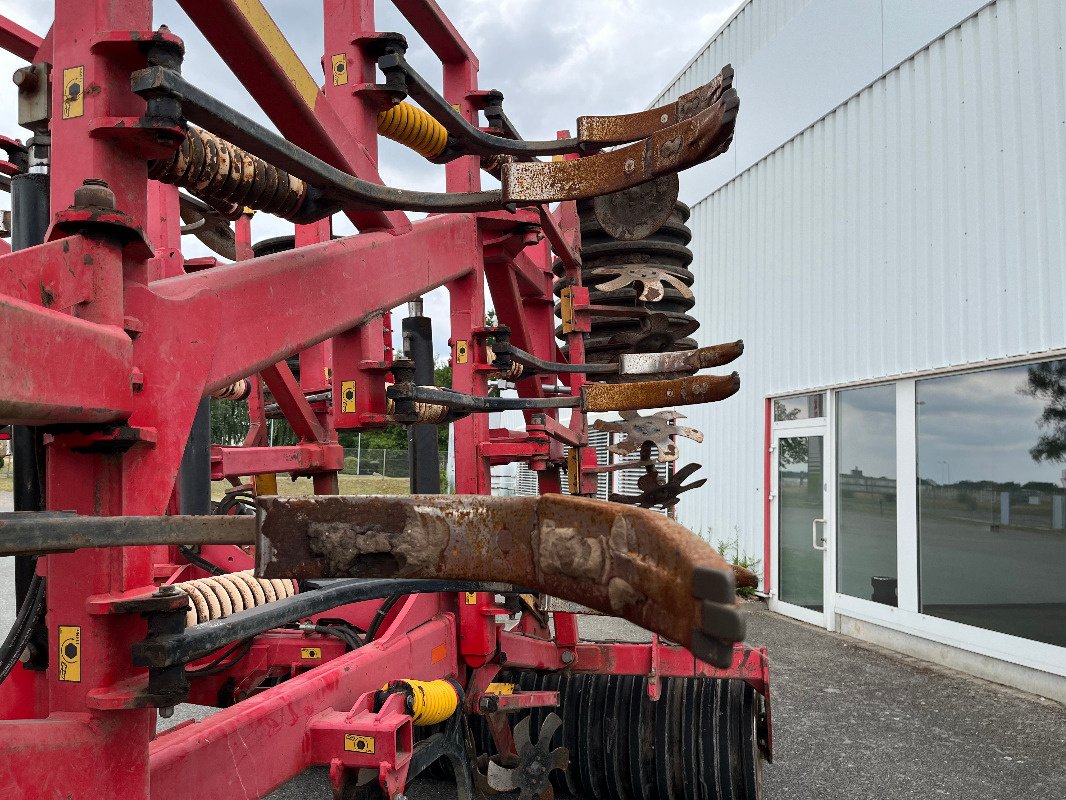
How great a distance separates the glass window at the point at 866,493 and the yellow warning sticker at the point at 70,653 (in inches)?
262

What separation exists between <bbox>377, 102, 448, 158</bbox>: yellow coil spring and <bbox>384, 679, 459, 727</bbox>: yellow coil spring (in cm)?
172

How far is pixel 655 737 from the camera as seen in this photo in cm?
382

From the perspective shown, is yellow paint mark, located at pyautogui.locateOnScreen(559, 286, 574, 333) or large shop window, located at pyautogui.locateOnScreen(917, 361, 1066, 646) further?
large shop window, located at pyautogui.locateOnScreen(917, 361, 1066, 646)

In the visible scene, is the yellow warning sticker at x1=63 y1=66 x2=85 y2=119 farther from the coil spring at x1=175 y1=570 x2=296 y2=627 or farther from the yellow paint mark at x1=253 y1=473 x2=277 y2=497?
the yellow paint mark at x1=253 y1=473 x2=277 y2=497

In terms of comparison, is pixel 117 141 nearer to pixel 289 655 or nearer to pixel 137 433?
pixel 137 433

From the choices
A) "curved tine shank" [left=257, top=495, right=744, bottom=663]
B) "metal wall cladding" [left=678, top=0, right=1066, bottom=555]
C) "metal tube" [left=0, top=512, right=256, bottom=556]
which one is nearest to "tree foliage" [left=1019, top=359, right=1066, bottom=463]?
"metal wall cladding" [left=678, top=0, right=1066, bottom=555]

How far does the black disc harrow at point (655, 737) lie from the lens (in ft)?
12.3

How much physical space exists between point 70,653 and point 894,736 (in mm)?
4776

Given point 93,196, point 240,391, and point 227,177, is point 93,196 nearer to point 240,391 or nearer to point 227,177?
point 227,177

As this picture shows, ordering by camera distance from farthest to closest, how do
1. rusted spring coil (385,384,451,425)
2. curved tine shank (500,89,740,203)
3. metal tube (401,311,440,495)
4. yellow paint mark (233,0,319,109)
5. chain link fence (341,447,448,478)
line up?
1. chain link fence (341,447,448,478)
2. metal tube (401,311,440,495)
3. rusted spring coil (385,384,451,425)
4. curved tine shank (500,89,740,203)
5. yellow paint mark (233,0,319,109)

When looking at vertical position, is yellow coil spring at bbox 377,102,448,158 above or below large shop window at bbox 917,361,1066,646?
above

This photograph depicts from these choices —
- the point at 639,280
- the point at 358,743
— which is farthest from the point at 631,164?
the point at 639,280

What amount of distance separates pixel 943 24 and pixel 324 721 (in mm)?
6907

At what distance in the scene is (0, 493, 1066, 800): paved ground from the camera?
412 centimetres
